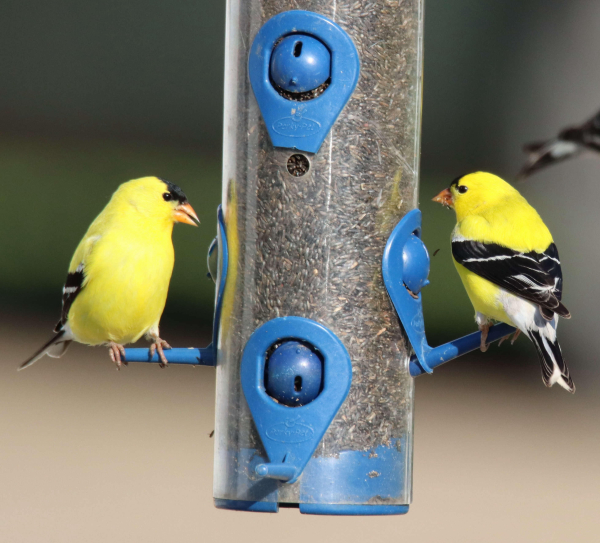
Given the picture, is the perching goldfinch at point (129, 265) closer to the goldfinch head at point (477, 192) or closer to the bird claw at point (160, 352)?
the bird claw at point (160, 352)

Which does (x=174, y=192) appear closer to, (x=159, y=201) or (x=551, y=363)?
(x=159, y=201)

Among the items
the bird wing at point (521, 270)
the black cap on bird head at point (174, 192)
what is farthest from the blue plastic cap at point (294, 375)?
the black cap on bird head at point (174, 192)

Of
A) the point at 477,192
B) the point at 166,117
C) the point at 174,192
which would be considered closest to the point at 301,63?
the point at 174,192

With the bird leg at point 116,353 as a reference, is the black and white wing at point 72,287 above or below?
above

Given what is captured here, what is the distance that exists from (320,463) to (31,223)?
1140 cm

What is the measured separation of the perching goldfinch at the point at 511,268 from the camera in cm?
324

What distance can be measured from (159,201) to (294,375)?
111cm

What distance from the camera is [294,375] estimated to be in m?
2.86

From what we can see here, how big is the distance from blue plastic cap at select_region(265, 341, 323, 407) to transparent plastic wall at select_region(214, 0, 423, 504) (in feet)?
0.45

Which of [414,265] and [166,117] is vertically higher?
[166,117]

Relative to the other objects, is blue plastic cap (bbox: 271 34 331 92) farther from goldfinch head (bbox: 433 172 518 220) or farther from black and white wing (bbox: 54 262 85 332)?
black and white wing (bbox: 54 262 85 332)

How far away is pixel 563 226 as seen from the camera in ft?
35.4

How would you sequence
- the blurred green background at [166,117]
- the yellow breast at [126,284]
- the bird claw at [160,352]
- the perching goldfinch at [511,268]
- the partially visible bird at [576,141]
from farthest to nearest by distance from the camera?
1. the blurred green background at [166,117]
2. the partially visible bird at [576,141]
3. the yellow breast at [126,284]
4. the perching goldfinch at [511,268]
5. the bird claw at [160,352]

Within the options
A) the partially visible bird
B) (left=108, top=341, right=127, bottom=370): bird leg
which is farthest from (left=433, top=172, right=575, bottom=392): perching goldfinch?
the partially visible bird
